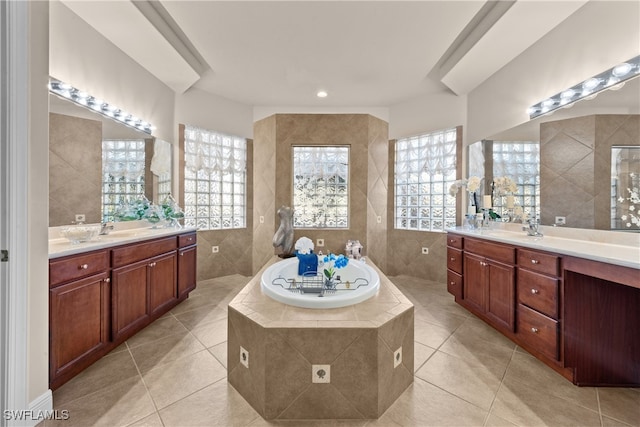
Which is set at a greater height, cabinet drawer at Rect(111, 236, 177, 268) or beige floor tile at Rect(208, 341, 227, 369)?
cabinet drawer at Rect(111, 236, 177, 268)

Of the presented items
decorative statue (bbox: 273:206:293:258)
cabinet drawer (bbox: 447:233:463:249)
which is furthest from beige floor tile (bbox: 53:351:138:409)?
cabinet drawer (bbox: 447:233:463:249)

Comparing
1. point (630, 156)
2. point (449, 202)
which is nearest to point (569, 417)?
point (630, 156)

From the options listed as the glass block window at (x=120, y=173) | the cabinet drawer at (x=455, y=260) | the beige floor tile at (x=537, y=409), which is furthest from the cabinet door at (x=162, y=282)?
the cabinet drawer at (x=455, y=260)

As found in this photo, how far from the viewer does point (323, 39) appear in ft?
8.16

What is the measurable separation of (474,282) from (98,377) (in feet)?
10.5

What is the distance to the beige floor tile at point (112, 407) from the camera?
1317mm

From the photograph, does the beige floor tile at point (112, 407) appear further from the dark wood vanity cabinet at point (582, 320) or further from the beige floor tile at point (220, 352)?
the dark wood vanity cabinet at point (582, 320)

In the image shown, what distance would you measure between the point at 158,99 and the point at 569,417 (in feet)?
15.4

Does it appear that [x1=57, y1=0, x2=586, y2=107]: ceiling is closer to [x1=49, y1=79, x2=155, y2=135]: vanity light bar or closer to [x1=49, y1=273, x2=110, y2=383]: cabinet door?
[x1=49, y1=79, x2=155, y2=135]: vanity light bar

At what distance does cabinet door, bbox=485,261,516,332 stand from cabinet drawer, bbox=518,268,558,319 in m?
0.08

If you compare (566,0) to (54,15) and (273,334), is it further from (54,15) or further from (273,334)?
(54,15)

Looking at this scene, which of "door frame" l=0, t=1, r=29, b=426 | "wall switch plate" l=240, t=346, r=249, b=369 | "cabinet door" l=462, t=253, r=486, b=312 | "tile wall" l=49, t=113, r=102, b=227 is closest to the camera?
"door frame" l=0, t=1, r=29, b=426

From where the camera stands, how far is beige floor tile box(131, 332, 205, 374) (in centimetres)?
180

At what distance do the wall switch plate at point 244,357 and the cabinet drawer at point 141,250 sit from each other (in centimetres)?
125
